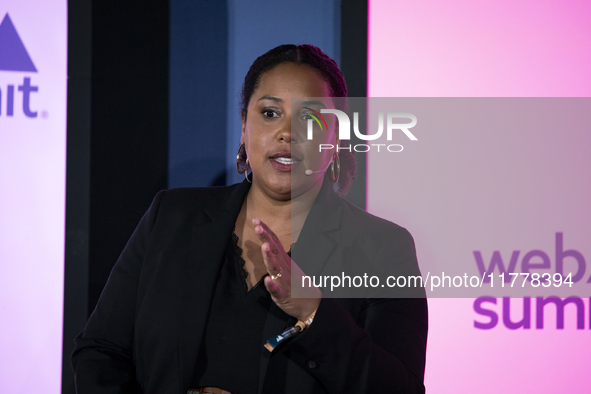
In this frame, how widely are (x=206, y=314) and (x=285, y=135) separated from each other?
0.58 metres

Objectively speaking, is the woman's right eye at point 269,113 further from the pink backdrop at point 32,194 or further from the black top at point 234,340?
the pink backdrop at point 32,194

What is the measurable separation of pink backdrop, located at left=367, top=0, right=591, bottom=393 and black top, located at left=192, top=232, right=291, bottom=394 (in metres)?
0.68

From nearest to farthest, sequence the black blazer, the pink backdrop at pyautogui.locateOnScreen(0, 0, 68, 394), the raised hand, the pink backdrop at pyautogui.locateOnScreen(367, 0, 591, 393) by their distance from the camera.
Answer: the raised hand
the black blazer
the pink backdrop at pyautogui.locateOnScreen(367, 0, 591, 393)
the pink backdrop at pyautogui.locateOnScreen(0, 0, 68, 394)

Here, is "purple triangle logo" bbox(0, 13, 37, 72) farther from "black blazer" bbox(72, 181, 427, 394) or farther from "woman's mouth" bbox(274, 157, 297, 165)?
"woman's mouth" bbox(274, 157, 297, 165)

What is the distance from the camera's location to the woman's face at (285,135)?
1.41m

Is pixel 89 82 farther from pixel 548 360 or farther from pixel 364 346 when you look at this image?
pixel 548 360

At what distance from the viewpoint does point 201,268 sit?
54.5 inches

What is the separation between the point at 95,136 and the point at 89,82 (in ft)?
0.74

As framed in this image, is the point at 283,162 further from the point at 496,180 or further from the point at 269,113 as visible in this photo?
the point at 496,180

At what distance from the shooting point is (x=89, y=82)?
192 centimetres

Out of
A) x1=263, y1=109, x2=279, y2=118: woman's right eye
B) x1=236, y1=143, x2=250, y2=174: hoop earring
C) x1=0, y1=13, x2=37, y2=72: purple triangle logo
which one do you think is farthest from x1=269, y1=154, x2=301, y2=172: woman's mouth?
x1=0, y1=13, x2=37, y2=72: purple triangle logo

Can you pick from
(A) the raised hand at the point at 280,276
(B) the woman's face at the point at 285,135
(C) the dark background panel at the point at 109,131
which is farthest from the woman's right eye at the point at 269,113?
(C) the dark background panel at the point at 109,131

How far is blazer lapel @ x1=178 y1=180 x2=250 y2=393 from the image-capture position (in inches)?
51.3

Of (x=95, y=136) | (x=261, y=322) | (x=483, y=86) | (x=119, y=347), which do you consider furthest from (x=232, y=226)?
(x=483, y=86)
